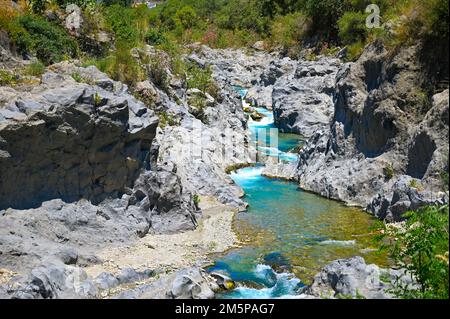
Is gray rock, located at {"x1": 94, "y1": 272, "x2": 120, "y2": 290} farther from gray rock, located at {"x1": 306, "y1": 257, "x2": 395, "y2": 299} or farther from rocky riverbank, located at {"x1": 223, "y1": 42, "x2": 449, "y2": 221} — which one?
rocky riverbank, located at {"x1": 223, "y1": 42, "x2": 449, "y2": 221}

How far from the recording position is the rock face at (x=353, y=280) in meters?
10.5

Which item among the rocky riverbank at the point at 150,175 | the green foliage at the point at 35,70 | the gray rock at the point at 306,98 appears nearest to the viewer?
the rocky riverbank at the point at 150,175

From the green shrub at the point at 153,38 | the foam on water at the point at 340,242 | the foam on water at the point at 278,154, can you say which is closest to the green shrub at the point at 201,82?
the green shrub at the point at 153,38

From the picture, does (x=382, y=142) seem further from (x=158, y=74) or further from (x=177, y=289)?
(x=177, y=289)

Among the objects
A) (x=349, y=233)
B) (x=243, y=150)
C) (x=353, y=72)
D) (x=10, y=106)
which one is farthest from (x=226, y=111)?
(x=10, y=106)

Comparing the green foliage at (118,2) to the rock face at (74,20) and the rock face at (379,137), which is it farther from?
the rock face at (379,137)

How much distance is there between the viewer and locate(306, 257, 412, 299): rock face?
10461mm

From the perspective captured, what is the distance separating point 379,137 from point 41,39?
1372cm

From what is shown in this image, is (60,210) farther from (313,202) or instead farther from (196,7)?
(196,7)

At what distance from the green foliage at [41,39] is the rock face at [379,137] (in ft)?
37.3

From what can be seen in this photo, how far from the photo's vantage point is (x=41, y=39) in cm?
2211

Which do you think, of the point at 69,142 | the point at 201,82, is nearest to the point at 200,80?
the point at 201,82

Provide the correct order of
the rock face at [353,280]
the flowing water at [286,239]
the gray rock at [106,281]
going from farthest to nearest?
the flowing water at [286,239], the gray rock at [106,281], the rock face at [353,280]

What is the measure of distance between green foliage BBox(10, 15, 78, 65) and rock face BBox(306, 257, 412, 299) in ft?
48.2
